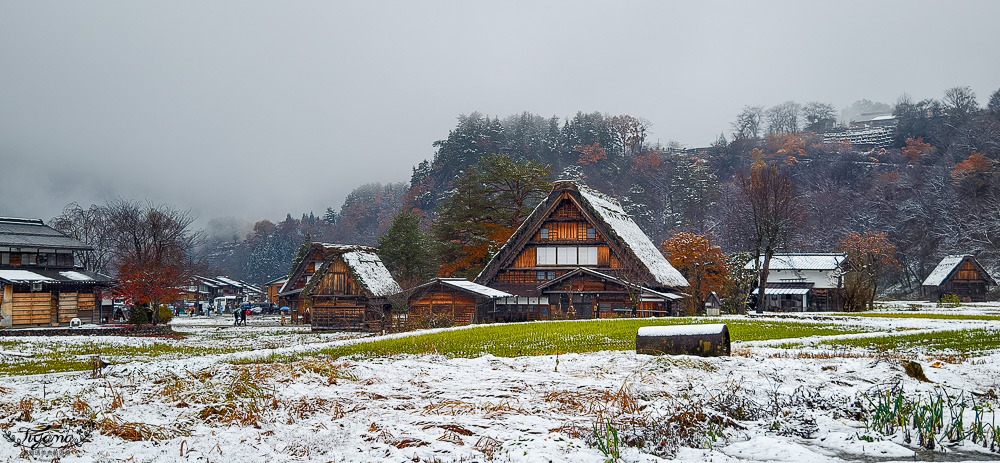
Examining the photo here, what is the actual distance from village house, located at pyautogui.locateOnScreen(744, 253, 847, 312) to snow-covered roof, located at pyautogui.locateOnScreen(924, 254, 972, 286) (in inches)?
393

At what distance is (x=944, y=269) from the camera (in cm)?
6544

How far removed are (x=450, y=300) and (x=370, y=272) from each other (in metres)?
7.35

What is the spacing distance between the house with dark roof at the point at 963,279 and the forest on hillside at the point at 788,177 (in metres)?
2.56

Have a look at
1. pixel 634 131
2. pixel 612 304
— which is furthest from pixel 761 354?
pixel 634 131

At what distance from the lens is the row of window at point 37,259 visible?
1742 inches

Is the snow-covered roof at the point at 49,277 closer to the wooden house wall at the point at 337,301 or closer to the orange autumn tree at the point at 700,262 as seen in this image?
the wooden house wall at the point at 337,301

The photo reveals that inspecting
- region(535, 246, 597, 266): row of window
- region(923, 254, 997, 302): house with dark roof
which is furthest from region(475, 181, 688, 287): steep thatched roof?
region(923, 254, 997, 302): house with dark roof

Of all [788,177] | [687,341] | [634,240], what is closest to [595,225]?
[634,240]

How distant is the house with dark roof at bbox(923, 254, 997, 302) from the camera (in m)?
64.2

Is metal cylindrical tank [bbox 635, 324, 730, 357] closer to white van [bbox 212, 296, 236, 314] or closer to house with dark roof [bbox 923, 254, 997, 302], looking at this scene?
house with dark roof [bbox 923, 254, 997, 302]

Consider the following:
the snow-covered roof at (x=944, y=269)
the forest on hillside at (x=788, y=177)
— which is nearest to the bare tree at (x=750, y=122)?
the forest on hillside at (x=788, y=177)

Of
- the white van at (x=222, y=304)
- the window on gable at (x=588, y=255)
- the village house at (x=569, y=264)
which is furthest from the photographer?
the white van at (x=222, y=304)

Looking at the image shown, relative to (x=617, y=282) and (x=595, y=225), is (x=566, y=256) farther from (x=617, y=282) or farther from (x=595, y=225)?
(x=617, y=282)

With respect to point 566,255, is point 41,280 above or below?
below
